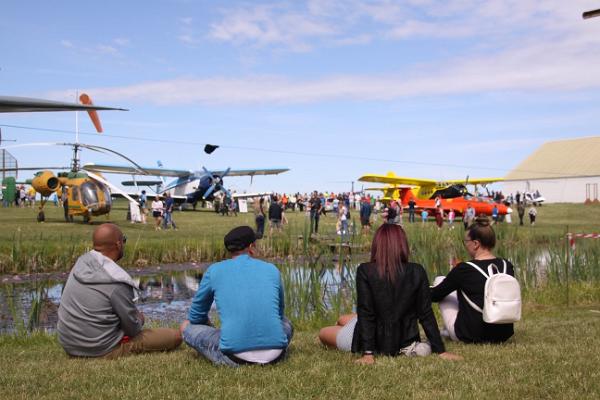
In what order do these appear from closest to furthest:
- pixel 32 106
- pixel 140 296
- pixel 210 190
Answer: pixel 32 106 < pixel 140 296 < pixel 210 190

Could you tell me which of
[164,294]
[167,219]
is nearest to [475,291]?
[164,294]

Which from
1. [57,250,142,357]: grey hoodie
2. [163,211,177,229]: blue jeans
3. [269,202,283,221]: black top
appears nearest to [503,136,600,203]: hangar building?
[163,211,177,229]: blue jeans

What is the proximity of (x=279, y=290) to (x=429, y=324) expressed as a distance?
1077mm

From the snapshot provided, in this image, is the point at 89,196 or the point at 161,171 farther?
the point at 161,171

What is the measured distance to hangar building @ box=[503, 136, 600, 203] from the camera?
62.2 meters

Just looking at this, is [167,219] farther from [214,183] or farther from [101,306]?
[101,306]

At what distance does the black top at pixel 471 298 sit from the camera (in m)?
4.89

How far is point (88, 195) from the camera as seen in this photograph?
1008 inches

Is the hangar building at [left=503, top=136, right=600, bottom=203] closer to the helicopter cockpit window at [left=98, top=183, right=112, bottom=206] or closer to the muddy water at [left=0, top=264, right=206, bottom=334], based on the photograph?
the helicopter cockpit window at [left=98, top=183, right=112, bottom=206]

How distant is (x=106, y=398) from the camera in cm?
363

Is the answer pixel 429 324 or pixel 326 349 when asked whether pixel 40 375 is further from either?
pixel 429 324

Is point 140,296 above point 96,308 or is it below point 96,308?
below

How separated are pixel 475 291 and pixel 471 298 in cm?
8

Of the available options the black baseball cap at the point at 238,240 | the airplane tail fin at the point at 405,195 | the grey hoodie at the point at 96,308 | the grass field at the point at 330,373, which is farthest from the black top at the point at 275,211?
the airplane tail fin at the point at 405,195
